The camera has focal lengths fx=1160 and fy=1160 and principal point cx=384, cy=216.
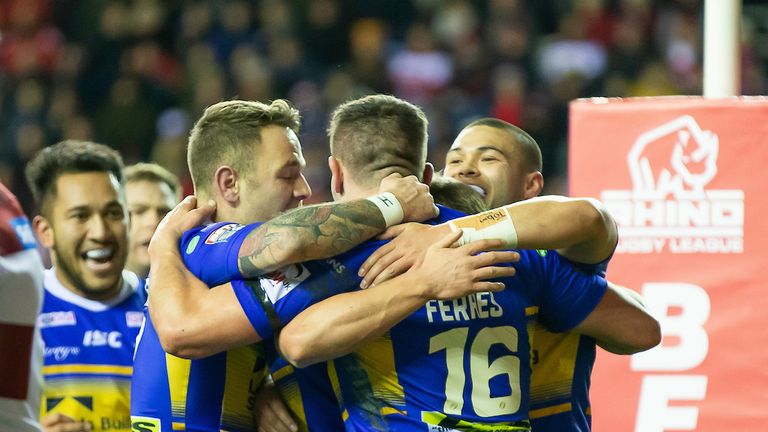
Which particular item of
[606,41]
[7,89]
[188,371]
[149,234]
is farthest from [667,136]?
[7,89]

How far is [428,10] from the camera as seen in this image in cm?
1145

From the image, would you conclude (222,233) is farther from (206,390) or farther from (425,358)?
(425,358)

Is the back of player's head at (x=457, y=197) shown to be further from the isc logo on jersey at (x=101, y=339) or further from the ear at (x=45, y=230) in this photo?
the ear at (x=45, y=230)

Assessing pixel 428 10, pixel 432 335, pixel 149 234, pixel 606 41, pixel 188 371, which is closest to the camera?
pixel 432 335

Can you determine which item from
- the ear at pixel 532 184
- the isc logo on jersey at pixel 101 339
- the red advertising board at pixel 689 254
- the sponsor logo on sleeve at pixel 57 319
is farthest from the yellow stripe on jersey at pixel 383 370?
the sponsor logo on sleeve at pixel 57 319

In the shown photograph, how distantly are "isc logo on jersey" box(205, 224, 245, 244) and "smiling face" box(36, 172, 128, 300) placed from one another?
1670 millimetres

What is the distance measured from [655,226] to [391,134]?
1.60 m

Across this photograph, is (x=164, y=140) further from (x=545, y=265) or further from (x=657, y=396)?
(x=545, y=265)

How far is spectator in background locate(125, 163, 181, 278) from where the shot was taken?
5.90 metres

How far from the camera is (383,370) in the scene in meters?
3.10

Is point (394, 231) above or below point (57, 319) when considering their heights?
above

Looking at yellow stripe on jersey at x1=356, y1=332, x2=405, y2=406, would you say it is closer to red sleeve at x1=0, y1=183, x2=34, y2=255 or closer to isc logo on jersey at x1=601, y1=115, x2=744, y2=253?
red sleeve at x1=0, y1=183, x2=34, y2=255

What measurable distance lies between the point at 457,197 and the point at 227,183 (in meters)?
0.70

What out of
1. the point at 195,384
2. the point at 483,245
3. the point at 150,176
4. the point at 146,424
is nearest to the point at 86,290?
the point at 150,176
